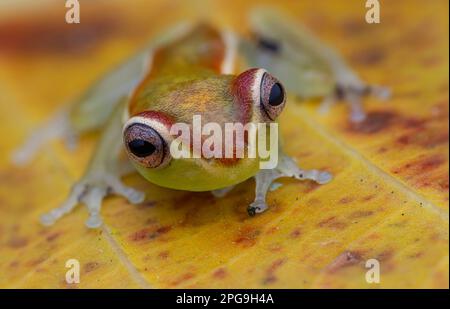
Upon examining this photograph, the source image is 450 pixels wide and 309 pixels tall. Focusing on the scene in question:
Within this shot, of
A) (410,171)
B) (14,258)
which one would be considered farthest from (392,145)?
(14,258)

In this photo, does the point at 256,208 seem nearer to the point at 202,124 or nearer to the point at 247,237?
the point at 247,237

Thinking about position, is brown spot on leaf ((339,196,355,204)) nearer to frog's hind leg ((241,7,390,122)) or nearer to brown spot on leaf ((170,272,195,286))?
brown spot on leaf ((170,272,195,286))

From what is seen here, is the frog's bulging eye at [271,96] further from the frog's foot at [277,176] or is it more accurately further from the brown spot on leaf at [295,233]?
the brown spot on leaf at [295,233]

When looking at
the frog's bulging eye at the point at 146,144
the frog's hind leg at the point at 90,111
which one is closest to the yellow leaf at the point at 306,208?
the frog's hind leg at the point at 90,111

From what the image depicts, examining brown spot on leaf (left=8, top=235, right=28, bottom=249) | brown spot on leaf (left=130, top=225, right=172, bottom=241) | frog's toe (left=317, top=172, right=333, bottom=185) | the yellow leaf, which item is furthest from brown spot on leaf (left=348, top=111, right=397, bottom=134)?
brown spot on leaf (left=8, top=235, right=28, bottom=249)

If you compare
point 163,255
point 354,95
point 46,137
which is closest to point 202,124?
point 163,255

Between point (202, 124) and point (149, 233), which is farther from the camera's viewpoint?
point (149, 233)
